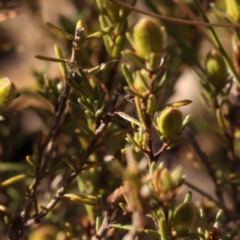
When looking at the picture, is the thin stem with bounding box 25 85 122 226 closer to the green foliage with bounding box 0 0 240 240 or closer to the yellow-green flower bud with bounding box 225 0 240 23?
the green foliage with bounding box 0 0 240 240

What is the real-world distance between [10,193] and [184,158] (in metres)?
0.81

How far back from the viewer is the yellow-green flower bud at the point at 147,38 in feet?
1.77

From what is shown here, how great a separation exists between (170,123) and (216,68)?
1.00 ft

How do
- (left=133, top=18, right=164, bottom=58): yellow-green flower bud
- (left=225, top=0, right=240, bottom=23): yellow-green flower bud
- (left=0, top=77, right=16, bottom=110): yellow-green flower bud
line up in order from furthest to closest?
1. (left=225, top=0, right=240, bottom=23): yellow-green flower bud
2. (left=0, top=77, right=16, bottom=110): yellow-green flower bud
3. (left=133, top=18, right=164, bottom=58): yellow-green flower bud

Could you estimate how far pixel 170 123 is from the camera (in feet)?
1.91

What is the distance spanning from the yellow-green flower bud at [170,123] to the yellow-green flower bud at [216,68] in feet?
→ 0.95

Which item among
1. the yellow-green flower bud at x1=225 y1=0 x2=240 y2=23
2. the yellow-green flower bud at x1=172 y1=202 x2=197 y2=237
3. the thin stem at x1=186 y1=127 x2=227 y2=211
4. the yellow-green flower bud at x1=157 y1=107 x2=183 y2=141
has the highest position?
the yellow-green flower bud at x1=225 y1=0 x2=240 y2=23

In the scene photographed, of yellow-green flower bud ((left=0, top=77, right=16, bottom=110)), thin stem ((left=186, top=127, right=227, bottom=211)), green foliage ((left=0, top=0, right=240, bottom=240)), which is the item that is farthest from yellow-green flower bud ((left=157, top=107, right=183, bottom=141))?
thin stem ((left=186, top=127, right=227, bottom=211))

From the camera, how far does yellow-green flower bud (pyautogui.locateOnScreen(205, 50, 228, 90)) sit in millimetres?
852

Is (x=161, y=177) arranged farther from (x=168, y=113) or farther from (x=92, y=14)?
(x=92, y=14)

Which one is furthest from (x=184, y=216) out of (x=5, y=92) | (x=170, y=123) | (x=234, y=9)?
(x=234, y=9)

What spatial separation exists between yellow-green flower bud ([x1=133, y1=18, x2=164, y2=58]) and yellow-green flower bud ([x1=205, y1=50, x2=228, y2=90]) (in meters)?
0.32

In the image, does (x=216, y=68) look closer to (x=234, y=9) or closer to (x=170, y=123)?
(x=234, y=9)

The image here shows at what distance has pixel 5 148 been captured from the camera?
114 cm
